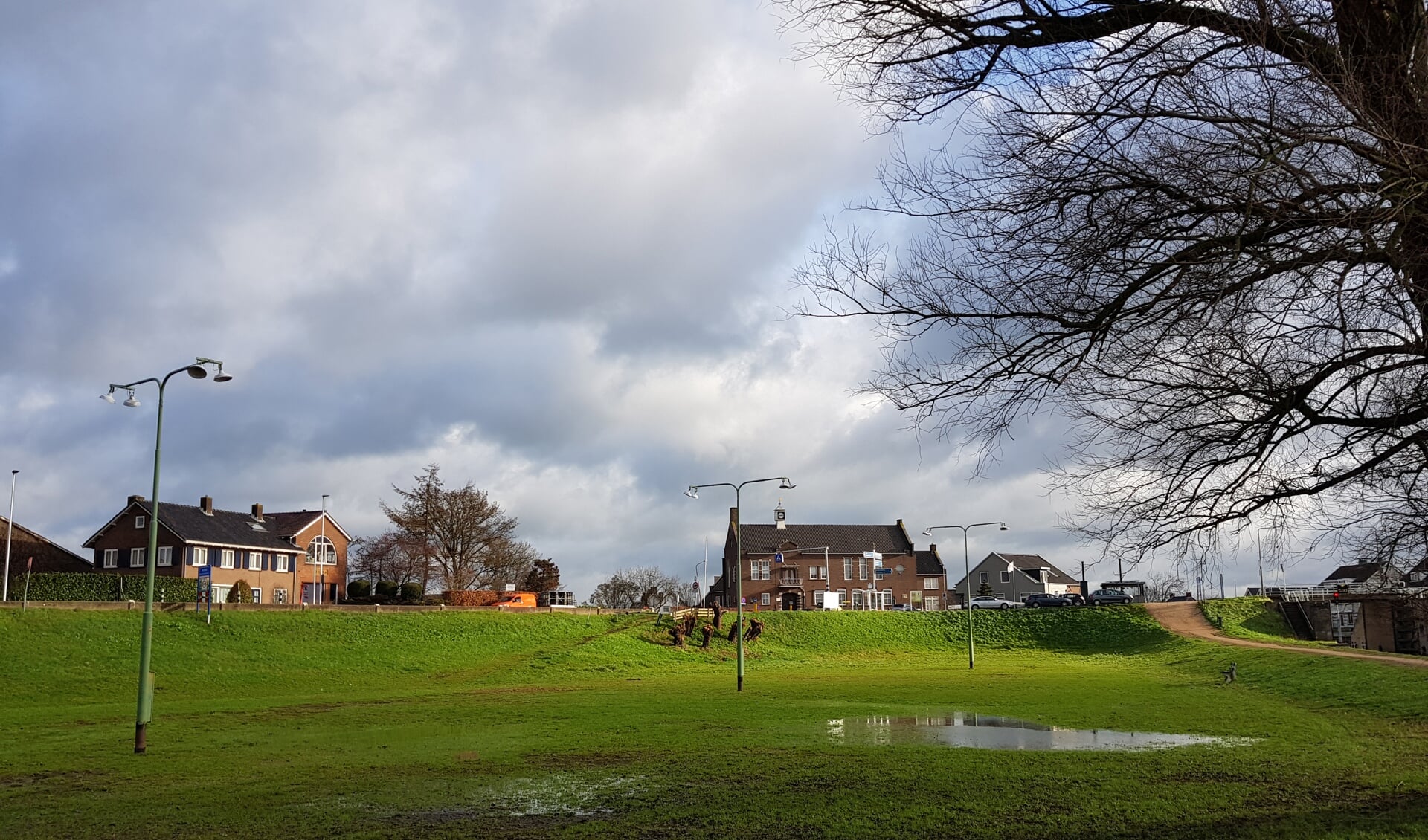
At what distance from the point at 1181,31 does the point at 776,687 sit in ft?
123

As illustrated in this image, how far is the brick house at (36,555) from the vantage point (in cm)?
7019


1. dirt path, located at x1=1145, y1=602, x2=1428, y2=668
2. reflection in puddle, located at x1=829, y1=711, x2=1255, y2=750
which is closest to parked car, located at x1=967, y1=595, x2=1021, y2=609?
dirt path, located at x1=1145, y1=602, x2=1428, y2=668

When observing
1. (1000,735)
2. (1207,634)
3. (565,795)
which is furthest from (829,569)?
(565,795)

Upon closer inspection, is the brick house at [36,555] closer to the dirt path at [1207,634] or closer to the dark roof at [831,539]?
the dark roof at [831,539]

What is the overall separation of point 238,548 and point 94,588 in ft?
58.8

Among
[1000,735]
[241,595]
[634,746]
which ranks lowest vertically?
[1000,735]

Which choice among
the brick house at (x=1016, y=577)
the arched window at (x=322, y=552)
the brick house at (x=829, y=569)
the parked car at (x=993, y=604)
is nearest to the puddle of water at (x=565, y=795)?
the parked car at (x=993, y=604)

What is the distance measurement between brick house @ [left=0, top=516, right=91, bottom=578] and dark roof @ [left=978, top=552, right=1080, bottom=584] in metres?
97.6

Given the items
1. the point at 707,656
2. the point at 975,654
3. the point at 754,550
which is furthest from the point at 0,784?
the point at 754,550

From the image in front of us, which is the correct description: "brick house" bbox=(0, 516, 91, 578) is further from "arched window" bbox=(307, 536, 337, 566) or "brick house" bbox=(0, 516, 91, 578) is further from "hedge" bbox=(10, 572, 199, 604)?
"arched window" bbox=(307, 536, 337, 566)

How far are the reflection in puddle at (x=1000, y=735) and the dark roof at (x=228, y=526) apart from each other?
6202cm

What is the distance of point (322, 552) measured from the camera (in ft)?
295

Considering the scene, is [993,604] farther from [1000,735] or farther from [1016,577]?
[1000,735]

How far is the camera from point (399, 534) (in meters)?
89.1
